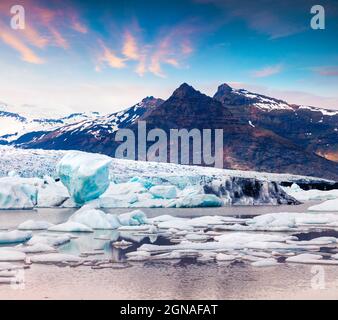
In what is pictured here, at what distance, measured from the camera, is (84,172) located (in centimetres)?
2653

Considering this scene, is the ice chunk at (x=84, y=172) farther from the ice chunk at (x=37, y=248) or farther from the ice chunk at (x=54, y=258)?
the ice chunk at (x=54, y=258)

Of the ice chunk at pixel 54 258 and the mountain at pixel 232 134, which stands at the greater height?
the mountain at pixel 232 134

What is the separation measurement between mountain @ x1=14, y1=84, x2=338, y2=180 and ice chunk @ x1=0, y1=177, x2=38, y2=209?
330 feet

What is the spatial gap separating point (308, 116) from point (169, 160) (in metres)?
84.7

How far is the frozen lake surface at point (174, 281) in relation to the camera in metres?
7.65

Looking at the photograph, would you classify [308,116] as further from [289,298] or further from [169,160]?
[289,298]

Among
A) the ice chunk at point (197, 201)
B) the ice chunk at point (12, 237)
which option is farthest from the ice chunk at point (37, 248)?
the ice chunk at point (197, 201)

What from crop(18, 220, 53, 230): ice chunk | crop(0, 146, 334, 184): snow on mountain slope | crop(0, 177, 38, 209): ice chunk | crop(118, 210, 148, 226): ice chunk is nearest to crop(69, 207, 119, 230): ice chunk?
crop(118, 210, 148, 226): ice chunk

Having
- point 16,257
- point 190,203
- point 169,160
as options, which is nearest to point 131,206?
point 190,203

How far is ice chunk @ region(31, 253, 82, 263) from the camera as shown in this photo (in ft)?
34.0

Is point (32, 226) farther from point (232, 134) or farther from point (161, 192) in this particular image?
point (232, 134)

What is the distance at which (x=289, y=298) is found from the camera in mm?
7469

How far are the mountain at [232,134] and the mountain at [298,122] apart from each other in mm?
464

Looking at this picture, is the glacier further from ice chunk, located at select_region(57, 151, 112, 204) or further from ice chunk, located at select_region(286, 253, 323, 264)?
ice chunk, located at select_region(286, 253, 323, 264)
